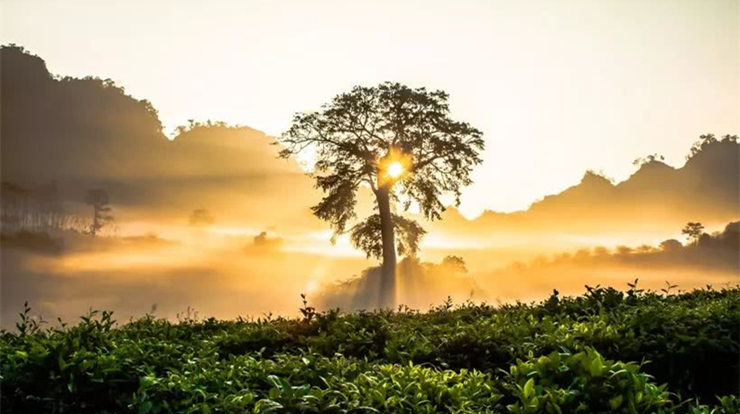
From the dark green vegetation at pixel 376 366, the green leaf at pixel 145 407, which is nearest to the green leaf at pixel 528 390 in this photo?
the dark green vegetation at pixel 376 366

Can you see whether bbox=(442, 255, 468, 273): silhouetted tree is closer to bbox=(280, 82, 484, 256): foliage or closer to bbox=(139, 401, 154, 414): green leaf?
bbox=(280, 82, 484, 256): foliage

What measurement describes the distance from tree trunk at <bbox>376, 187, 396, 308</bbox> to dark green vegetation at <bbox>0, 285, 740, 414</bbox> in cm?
2106

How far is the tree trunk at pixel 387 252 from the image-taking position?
99.7 feet

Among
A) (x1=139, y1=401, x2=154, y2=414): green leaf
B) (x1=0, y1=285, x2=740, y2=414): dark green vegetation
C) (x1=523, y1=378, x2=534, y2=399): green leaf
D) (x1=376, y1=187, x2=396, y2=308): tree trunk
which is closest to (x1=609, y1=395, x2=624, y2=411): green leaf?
(x1=0, y1=285, x2=740, y2=414): dark green vegetation

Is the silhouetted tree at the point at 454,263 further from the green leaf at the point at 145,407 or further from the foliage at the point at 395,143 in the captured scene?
the green leaf at the point at 145,407

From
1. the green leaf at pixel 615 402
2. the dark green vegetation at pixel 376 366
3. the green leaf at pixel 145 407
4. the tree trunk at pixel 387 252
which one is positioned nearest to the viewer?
the green leaf at pixel 615 402

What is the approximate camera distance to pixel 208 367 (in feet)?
17.2

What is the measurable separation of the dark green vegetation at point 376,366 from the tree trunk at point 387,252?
2106cm

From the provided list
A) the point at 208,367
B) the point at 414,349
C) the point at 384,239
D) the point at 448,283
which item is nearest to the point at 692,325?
the point at 414,349

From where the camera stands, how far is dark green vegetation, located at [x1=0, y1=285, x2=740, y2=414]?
414 centimetres

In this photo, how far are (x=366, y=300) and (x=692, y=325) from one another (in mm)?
23921

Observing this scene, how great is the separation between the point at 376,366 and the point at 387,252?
25.7m

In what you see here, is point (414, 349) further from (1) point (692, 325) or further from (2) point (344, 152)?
(2) point (344, 152)

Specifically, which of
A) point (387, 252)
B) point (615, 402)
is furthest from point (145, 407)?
point (387, 252)
